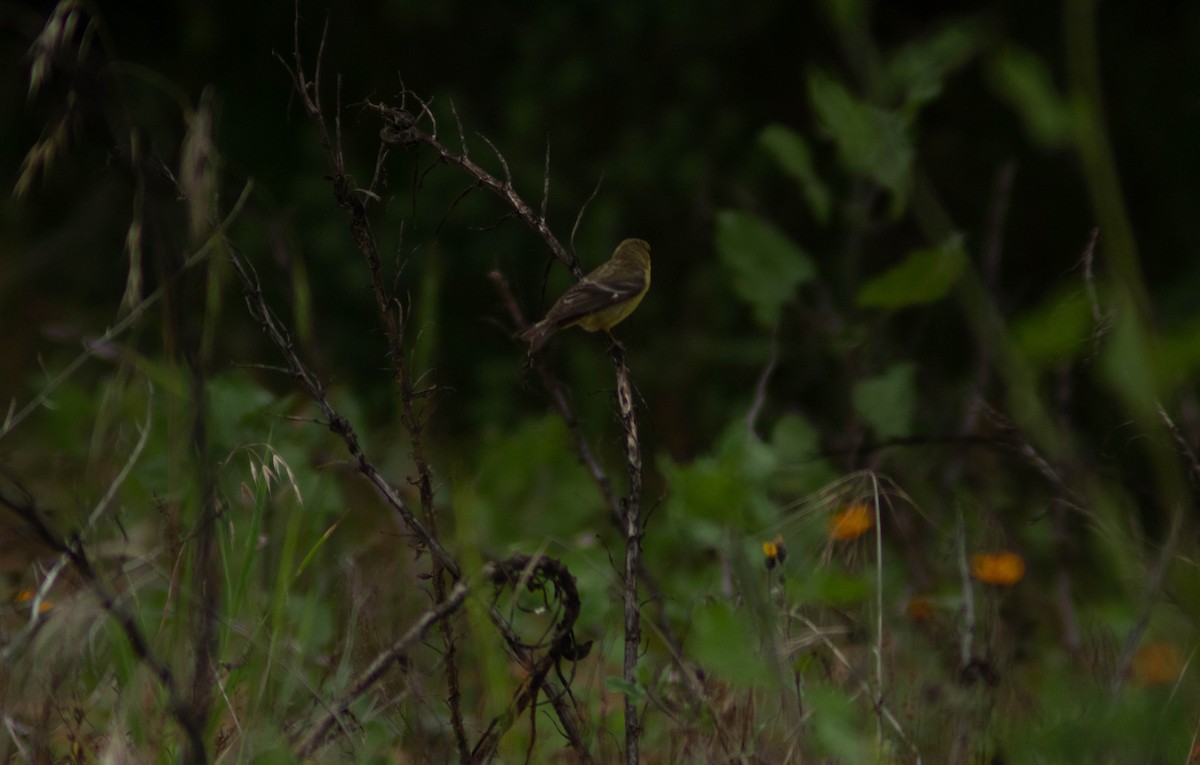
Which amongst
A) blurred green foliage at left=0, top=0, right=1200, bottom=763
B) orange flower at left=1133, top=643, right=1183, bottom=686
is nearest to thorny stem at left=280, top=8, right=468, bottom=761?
blurred green foliage at left=0, top=0, right=1200, bottom=763

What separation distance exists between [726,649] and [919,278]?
526 mm

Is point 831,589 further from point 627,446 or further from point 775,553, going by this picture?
point 627,446

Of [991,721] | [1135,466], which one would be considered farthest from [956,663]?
[1135,466]

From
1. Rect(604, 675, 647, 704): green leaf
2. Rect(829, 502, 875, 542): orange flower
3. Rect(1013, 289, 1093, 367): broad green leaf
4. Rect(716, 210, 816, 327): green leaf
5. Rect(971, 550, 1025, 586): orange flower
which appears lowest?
Rect(971, 550, 1025, 586): orange flower

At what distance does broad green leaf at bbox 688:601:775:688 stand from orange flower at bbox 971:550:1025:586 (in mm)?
662

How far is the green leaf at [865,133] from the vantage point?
1738 millimetres

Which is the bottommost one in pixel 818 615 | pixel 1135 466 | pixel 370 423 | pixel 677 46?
pixel 1135 466

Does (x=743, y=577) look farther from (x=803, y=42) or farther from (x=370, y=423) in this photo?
(x=803, y=42)

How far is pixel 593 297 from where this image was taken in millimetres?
2424

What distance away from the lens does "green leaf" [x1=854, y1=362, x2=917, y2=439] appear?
110 inches

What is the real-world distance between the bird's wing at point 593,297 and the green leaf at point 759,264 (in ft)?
0.79

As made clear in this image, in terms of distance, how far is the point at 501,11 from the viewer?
5.59 meters

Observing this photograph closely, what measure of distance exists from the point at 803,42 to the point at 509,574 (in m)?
4.59

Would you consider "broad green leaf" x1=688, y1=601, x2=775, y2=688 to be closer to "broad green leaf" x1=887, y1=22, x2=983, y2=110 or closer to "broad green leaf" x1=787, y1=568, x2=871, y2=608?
"broad green leaf" x1=787, y1=568, x2=871, y2=608
